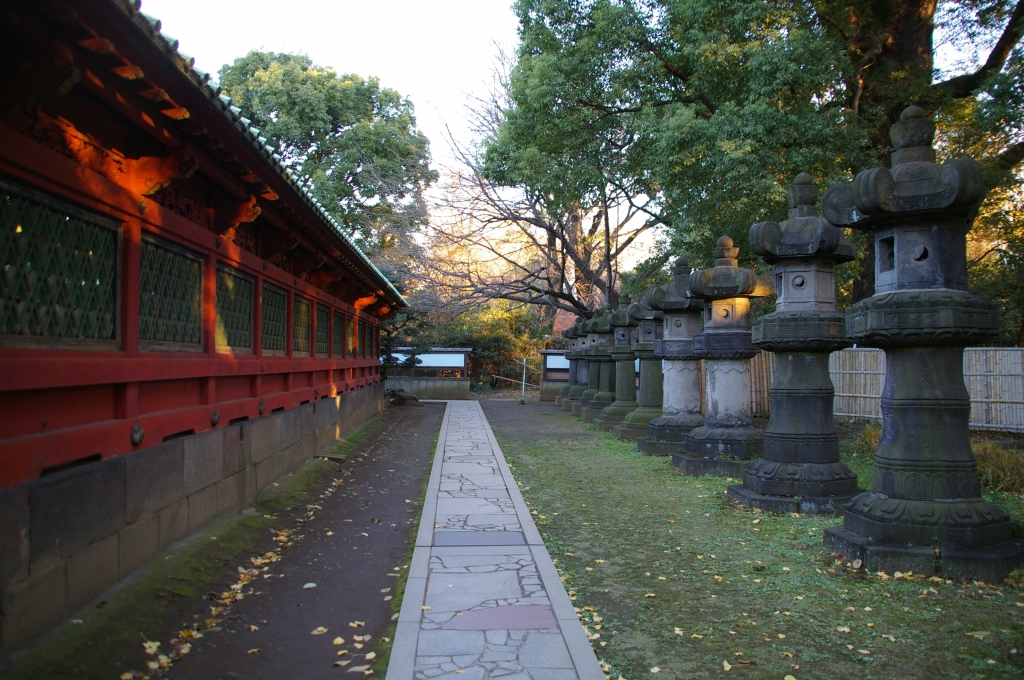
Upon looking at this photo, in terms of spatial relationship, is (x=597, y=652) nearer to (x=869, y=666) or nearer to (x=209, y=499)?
(x=869, y=666)

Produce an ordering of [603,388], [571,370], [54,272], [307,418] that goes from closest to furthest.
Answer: [54,272], [307,418], [603,388], [571,370]

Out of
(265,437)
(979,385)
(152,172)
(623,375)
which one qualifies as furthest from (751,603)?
(979,385)

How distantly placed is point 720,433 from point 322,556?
6155mm

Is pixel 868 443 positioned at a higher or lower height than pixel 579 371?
lower

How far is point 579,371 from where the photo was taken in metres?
25.8

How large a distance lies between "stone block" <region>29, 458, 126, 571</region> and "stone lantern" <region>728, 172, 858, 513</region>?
6.16 m

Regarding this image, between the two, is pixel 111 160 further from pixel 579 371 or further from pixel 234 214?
pixel 579 371

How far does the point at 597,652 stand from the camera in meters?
4.18

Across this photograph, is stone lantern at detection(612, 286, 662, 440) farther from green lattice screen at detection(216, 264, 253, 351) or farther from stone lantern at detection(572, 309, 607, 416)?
green lattice screen at detection(216, 264, 253, 351)

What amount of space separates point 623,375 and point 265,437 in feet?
33.8

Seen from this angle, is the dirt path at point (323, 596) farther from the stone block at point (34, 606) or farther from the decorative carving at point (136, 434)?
the decorative carving at point (136, 434)

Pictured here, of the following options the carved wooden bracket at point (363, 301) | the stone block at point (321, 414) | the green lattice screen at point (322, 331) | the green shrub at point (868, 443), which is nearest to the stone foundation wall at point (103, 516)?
the stone block at point (321, 414)

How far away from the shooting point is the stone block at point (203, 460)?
19.3ft

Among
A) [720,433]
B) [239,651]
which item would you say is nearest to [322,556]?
[239,651]
